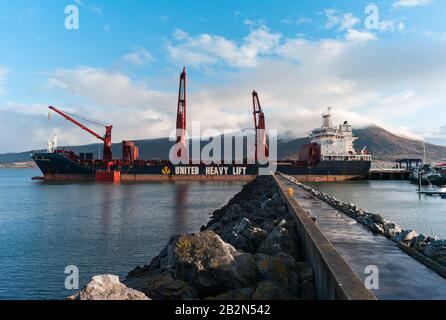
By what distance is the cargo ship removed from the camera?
74.4 m

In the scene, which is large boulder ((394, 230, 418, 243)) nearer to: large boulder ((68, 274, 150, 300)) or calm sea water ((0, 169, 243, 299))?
large boulder ((68, 274, 150, 300))

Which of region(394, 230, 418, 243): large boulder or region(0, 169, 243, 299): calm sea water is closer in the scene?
region(394, 230, 418, 243): large boulder

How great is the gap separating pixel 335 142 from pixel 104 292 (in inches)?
3093

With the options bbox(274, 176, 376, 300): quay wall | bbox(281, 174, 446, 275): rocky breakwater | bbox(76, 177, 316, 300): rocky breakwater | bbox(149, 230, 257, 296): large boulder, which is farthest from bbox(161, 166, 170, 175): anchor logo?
bbox(149, 230, 257, 296): large boulder

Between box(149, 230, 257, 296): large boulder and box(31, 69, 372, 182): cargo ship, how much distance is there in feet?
221

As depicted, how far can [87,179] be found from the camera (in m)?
74.9

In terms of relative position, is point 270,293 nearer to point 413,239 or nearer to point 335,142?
point 413,239

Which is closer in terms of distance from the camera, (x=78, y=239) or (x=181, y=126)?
(x=78, y=239)

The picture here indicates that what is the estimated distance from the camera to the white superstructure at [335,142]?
77688mm

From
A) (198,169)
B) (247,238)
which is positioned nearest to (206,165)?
(198,169)

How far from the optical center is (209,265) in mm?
6621

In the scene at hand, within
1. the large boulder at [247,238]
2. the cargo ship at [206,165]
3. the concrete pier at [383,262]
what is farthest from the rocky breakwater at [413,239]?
the cargo ship at [206,165]

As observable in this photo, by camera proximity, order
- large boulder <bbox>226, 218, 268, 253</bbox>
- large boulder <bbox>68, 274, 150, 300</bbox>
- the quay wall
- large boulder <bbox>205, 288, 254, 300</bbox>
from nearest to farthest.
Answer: the quay wall
large boulder <bbox>68, 274, 150, 300</bbox>
large boulder <bbox>205, 288, 254, 300</bbox>
large boulder <bbox>226, 218, 268, 253</bbox>

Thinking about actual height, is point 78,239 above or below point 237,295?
below
